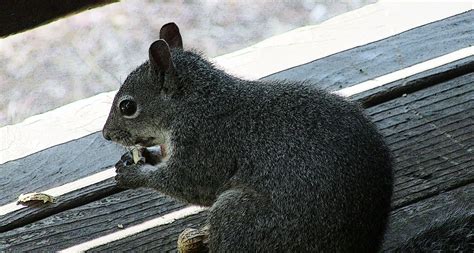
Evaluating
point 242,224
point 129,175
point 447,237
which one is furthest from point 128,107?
point 447,237

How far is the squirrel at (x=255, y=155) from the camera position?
235 centimetres

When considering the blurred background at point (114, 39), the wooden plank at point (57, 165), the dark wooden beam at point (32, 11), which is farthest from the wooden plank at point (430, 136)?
the blurred background at point (114, 39)

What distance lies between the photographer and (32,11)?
2664 millimetres

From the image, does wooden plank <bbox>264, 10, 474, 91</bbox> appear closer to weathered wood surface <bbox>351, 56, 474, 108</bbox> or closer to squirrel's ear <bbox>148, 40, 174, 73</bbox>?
weathered wood surface <bbox>351, 56, 474, 108</bbox>

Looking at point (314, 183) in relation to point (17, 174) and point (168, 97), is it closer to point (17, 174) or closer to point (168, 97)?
point (168, 97)

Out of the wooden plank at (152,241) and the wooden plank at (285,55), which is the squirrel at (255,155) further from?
the wooden plank at (285,55)

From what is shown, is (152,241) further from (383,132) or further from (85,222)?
→ (383,132)

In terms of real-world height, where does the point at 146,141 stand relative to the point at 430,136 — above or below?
above

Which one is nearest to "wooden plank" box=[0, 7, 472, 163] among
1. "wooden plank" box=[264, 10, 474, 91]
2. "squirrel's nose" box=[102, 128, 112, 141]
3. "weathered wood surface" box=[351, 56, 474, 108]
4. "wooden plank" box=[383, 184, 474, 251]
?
"wooden plank" box=[264, 10, 474, 91]

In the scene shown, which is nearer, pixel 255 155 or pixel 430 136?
pixel 255 155

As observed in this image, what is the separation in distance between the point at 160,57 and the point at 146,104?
21 cm

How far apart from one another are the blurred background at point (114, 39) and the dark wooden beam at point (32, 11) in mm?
2344

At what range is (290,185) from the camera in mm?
2418

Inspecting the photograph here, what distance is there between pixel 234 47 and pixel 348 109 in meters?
2.94
